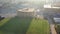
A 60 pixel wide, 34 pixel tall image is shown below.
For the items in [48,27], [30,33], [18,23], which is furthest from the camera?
[18,23]

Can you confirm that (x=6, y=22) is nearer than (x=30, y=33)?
No

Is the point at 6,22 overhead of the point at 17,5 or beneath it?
beneath

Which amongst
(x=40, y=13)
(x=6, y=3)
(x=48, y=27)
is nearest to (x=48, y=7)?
(x=40, y=13)

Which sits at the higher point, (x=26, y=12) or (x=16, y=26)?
(x=26, y=12)

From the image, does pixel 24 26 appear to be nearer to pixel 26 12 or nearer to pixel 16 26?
pixel 16 26

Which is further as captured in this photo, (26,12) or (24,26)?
(26,12)

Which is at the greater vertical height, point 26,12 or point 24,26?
point 26,12

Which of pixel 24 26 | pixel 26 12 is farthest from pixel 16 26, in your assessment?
pixel 26 12

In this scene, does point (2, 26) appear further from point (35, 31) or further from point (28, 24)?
point (35, 31)
